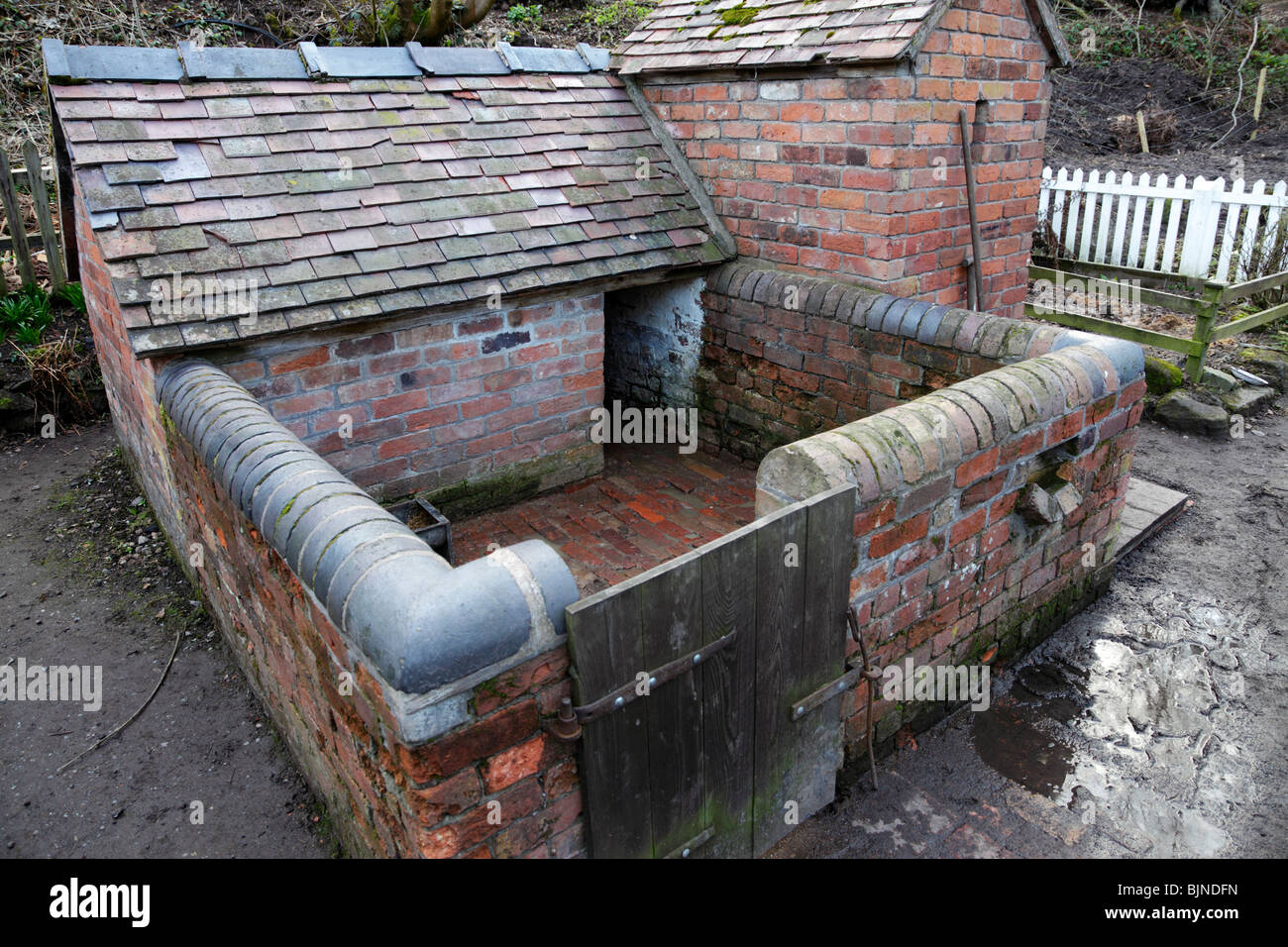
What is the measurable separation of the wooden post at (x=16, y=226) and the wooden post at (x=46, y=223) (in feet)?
0.52

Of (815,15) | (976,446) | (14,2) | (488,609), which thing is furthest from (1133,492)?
(14,2)

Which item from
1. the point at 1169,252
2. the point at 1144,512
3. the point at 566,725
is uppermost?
the point at 1169,252

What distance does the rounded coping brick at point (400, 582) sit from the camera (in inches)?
74.7

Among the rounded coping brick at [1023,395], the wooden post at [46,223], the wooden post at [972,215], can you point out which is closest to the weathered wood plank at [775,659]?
the rounded coping brick at [1023,395]

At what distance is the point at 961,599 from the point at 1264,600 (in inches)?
90.4

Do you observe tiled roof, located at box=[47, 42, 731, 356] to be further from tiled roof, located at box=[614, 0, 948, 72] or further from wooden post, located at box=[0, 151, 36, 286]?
wooden post, located at box=[0, 151, 36, 286]

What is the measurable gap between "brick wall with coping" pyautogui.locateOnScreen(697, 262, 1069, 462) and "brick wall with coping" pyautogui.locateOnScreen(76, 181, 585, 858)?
2942mm

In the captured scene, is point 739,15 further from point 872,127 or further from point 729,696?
point 729,696

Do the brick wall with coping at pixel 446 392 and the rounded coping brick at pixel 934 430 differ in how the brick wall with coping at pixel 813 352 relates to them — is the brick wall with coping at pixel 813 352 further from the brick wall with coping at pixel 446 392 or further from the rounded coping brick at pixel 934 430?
the brick wall with coping at pixel 446 392

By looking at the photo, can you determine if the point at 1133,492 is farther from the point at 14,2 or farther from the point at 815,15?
the point at 14,2

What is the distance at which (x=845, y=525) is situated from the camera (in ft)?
9.04

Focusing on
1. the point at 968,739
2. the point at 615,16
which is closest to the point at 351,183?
the point at 968,739

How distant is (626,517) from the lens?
5.04m

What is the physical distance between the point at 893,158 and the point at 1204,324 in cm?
436
